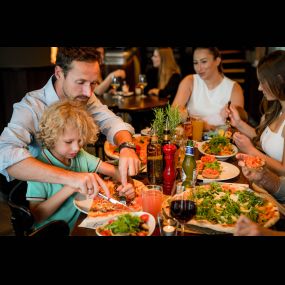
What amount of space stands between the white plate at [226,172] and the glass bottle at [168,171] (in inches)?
7.7

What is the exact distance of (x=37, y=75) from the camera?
194 inches

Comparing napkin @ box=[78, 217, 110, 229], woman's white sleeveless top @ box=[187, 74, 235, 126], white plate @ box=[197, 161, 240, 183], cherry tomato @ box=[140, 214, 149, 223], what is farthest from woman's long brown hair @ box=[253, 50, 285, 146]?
napkin @ box=[78, 217, 110, 229]

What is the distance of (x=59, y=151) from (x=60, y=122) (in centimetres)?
15

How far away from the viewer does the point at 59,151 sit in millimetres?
1659

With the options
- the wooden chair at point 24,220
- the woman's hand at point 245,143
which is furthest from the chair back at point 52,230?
the woman's hand at point 245,143

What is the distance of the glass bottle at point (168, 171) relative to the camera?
1.56 m

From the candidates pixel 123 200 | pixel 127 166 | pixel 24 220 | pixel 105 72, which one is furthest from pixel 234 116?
pixel 105 72

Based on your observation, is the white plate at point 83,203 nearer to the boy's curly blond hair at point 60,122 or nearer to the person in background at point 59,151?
the person in background at point 59,151

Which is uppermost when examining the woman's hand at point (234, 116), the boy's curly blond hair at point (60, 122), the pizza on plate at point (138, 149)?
the boy's curly blond hair at point (60, 122)

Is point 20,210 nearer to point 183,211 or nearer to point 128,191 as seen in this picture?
point 128,191

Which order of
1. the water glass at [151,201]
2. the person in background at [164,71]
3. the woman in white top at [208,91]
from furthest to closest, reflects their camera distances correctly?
the person in background at [164,71] → the woman in white top at [208,91] → the water glass at [151,201]
